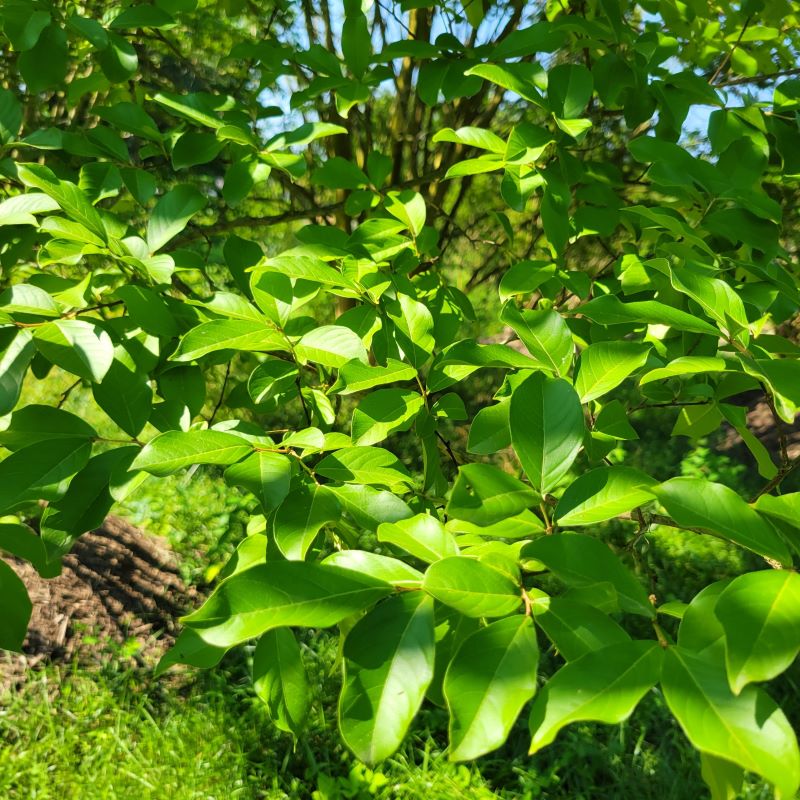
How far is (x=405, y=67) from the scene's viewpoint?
2.69 m

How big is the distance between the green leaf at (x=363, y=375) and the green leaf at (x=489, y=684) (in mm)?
384

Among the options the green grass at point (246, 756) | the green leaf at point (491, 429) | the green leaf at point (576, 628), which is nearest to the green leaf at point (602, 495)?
the green leaf at point (576, 628)

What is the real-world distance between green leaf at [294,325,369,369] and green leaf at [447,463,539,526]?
0.30 meters

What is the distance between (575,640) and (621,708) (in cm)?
8

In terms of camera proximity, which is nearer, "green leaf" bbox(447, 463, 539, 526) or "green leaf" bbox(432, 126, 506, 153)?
"green leaf" bbox(447, 463, 539, 526)

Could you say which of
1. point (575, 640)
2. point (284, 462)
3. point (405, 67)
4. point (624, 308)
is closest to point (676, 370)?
point (624, 308)

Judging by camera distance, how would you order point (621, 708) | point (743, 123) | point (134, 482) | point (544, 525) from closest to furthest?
point (621, 708) < point (544, 525) < point (134, 482) < point (743, 123)

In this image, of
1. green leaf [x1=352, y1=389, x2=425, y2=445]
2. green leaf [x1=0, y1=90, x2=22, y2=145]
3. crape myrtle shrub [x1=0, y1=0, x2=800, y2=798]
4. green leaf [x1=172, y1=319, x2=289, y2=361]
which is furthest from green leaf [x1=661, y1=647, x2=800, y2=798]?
green leaf [x1=0, y1=90, x2=22, y2=145]

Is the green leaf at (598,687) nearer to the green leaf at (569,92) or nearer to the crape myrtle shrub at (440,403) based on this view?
the crape myrtle shrub at (440,403)

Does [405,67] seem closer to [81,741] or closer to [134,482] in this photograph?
[134,482]

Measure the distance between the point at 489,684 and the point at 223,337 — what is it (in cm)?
55

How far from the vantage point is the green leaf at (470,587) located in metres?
0.53

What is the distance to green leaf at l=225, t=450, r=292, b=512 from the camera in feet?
2.38

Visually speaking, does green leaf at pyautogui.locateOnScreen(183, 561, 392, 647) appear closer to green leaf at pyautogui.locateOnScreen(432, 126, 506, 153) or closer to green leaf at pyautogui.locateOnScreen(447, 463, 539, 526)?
green leaf at pyautogui.locateOnScreen(447, 463, 539, 526)
